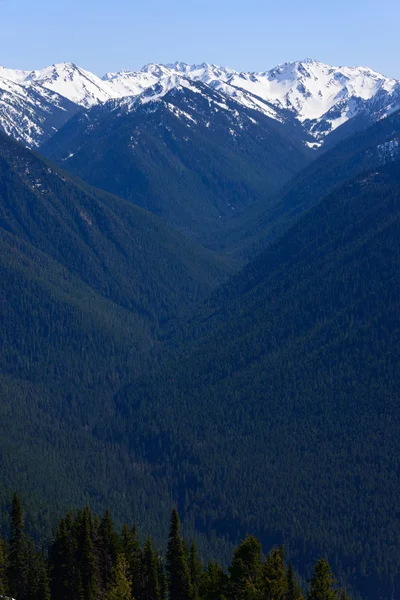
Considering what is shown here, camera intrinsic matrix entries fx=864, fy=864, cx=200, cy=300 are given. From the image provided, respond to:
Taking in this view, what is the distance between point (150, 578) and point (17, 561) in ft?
53.3

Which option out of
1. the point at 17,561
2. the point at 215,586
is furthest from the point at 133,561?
the point at 215,586

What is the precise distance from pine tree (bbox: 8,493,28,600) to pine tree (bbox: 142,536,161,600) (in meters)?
14.3

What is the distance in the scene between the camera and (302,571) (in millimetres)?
182375

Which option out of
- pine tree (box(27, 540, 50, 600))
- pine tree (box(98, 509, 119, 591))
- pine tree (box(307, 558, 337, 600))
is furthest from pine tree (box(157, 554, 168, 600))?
pine tree (box(307, 558, 337, 600))

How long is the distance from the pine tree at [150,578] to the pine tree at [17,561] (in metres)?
14.3

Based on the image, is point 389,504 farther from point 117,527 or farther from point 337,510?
point 117,527

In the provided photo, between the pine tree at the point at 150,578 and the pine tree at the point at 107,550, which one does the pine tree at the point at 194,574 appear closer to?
the pine tree at the point at 150,578

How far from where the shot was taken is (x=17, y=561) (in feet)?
343

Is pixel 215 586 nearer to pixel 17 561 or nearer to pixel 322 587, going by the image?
pixel 322 587

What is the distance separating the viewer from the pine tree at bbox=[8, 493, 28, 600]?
10319 centimetres

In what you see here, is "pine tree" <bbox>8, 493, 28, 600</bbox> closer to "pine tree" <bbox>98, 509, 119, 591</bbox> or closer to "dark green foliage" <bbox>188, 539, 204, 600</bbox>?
"pine tree" <bbox>98, 509, 119, 591</bbox>

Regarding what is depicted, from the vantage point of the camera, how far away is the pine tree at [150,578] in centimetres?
10488

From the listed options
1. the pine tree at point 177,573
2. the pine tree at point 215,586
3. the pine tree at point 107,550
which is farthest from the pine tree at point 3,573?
the pine tree at point 215,586

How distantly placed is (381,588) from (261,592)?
336ft
